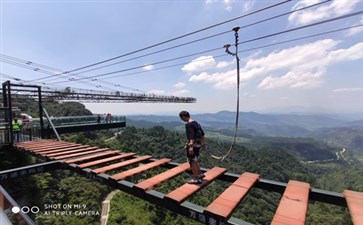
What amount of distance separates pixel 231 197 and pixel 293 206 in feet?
2.91

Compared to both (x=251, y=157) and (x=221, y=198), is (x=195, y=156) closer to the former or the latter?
(x=221, y=198)

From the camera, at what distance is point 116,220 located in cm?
3422

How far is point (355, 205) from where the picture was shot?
335cm

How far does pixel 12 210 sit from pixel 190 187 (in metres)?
2.99

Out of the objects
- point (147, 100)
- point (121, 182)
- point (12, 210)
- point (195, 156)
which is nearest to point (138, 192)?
point (121, 182)

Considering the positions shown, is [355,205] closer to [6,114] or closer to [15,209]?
[15,209]

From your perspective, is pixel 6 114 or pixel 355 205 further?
pixel 6 114

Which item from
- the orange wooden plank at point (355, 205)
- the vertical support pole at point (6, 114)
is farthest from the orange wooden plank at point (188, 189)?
the vertical support pole at point (6, 114)

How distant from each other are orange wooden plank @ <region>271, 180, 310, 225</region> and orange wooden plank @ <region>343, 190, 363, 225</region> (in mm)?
538

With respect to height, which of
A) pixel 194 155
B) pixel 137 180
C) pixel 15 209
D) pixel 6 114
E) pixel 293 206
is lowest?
pixel 137 180

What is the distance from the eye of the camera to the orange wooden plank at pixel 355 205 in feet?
9.57

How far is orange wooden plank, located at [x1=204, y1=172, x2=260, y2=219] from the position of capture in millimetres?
3158

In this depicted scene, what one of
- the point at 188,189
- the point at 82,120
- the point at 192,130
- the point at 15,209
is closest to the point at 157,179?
the point at 188,189

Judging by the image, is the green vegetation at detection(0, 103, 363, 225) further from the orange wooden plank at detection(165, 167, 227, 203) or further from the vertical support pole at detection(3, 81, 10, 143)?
the orange wooden plank at detection(165, 167, 227, 203)
